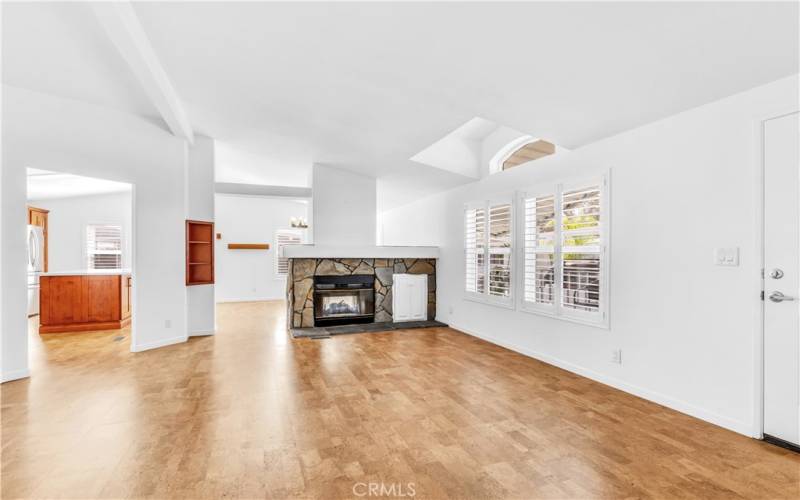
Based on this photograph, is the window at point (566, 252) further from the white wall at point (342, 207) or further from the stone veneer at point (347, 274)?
the white wall at point (342, 207)

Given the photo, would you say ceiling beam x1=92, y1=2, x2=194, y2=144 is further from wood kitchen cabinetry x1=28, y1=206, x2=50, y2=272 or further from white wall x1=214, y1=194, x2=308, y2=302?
white wall x1=214, y1=194, x2=308, y2=302

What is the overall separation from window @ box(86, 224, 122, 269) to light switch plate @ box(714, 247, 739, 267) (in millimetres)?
9925

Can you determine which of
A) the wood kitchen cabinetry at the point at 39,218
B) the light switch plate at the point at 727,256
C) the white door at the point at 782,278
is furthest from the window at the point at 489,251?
the wood kitchen cabinetry at the point at 39,218

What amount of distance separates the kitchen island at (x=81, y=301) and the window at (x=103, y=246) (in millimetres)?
2573

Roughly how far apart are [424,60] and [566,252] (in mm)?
2430

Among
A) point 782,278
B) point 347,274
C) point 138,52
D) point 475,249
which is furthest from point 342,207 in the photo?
point 782,278

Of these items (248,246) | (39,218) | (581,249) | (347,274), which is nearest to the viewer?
(581,249)

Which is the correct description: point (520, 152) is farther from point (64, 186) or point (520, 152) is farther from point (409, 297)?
point (64, 186)

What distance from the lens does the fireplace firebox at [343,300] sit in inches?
242

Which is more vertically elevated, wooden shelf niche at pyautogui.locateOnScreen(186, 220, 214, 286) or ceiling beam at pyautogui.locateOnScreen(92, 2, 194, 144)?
ceiling beam at pyautogui.locateOnScreen(92, 2, 194, 144)

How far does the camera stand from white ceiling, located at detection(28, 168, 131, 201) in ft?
18.9

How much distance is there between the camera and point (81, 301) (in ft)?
18.6

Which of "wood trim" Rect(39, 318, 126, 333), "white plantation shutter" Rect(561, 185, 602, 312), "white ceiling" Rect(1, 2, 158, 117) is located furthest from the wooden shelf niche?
"white plantation shutter" Rect(561, 185, 602, 312)

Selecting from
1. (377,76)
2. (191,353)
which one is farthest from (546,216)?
(191,353)
